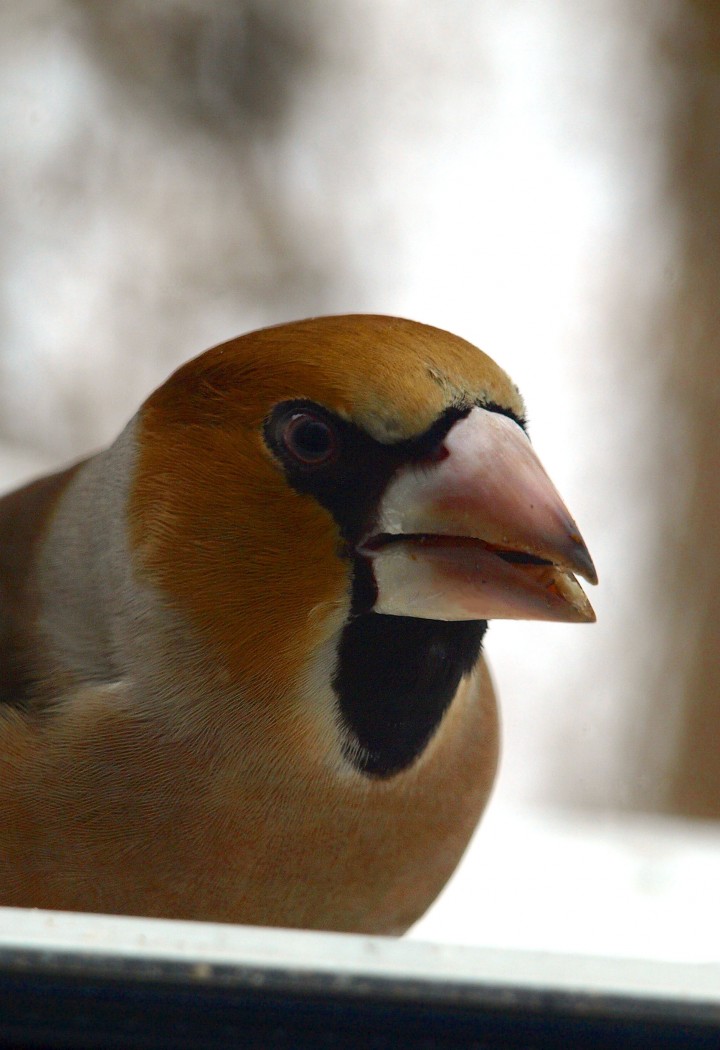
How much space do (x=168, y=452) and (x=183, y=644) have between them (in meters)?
0.19

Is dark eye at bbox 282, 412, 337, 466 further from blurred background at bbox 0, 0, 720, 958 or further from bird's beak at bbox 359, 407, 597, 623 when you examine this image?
blurred background at bbox 0, 0, 720, 958

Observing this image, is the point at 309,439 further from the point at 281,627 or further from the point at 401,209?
the point at 401,209

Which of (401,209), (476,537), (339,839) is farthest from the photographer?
(401,209)

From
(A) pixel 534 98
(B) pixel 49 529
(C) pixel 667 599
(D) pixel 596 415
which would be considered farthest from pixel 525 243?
(B) pixel 49 529

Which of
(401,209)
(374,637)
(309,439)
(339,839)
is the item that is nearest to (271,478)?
(309,439)

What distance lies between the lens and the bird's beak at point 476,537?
94 cm

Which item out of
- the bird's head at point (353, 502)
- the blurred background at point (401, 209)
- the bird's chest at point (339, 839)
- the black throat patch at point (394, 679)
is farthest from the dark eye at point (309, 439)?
the blurred background at point (401, 209)

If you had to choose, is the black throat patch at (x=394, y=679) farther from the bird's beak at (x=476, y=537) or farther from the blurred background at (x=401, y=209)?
the blurred background at (x=401, y=209)

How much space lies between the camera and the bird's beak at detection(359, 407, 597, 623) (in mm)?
942

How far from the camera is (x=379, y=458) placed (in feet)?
3.19

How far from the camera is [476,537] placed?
96cm

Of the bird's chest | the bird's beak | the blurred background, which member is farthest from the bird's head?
the blurred background

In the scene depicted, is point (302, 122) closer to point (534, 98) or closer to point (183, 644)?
point (534, 98)

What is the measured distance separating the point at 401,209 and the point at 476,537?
5.35 ft
